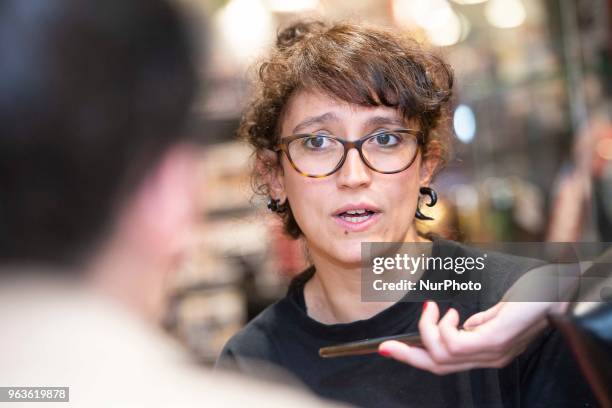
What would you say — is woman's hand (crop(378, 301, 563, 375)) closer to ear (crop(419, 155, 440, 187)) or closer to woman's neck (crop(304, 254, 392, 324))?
woman's neck (crop(304, 254, 392, 324))

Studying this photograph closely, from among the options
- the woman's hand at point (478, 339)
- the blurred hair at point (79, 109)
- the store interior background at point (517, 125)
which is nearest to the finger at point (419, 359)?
the woman's hand at point (478, 339)

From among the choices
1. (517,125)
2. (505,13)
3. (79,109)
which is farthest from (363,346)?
(505,13)

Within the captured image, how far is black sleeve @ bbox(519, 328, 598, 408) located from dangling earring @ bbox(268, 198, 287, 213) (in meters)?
0.36

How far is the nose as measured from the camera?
0.86 meters

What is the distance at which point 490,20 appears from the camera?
8.25 ft

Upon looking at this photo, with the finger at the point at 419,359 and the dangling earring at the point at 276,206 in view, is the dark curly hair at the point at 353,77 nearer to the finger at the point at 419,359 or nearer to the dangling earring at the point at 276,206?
the dangling earring at the point at 276,206

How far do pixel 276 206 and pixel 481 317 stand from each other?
32cm

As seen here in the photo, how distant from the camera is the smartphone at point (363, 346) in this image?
0.84 metres

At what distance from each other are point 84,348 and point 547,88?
2.05 metres

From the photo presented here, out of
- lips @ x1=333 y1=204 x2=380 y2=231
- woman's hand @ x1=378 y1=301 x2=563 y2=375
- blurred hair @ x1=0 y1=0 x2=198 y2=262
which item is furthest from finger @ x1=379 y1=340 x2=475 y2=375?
blurred hair @ x1=0 y1=0 x2=198 y2=262

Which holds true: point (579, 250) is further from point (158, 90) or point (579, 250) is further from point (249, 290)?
point (249, 290)

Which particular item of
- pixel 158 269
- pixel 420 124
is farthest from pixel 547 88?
pixel 158 269

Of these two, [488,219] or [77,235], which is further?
[488,219]

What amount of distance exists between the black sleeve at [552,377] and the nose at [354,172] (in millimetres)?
283
